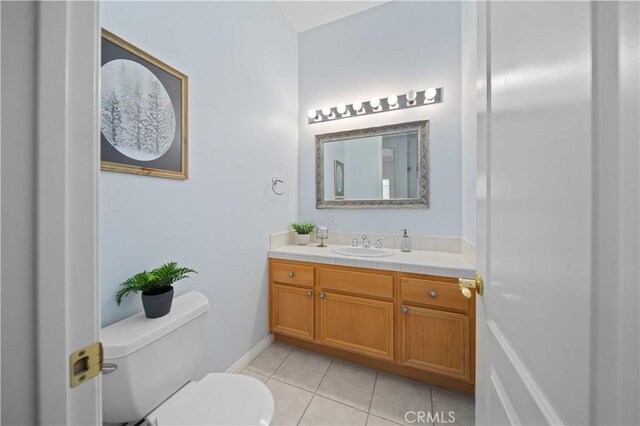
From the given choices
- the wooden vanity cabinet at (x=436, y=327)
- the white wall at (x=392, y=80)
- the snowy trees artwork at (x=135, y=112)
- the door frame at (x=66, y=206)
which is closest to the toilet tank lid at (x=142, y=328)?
the door frame at (x=66, y=206)

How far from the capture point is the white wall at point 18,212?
0.95ft

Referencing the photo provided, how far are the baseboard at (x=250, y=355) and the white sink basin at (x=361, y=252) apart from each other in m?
0.91

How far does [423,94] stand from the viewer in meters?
1.92

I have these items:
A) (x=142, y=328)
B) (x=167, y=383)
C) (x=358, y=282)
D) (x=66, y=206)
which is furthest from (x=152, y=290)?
(x=358, y=282)

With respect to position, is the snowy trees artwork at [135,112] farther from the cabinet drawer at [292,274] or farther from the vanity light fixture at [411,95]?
the vanity light fixture at [411,95]

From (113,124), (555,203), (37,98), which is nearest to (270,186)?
(113,124)

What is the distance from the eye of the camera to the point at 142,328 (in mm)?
890

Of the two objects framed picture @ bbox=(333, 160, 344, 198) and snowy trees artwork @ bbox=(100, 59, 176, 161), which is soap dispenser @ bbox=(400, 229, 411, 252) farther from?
snowy trees artwork @ bbox=(100, 59, 176, 161)

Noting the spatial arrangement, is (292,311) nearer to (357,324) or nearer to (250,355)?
(250,355)

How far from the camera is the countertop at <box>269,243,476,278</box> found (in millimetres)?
1405

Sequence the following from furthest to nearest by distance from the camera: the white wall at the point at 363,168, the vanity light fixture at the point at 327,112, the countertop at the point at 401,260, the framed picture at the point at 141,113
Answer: the vanity light fixture at the point at 327,112 → the white wall at the point at 363,168 → the countertop at the point at 401,260 → the framed picture at the point at 141,113

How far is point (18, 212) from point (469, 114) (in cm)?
198

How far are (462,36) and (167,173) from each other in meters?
2.26

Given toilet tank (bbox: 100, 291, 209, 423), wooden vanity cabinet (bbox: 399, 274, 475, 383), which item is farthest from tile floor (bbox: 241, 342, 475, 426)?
toilet tank (bbox: 100, 291, 209, 423)
